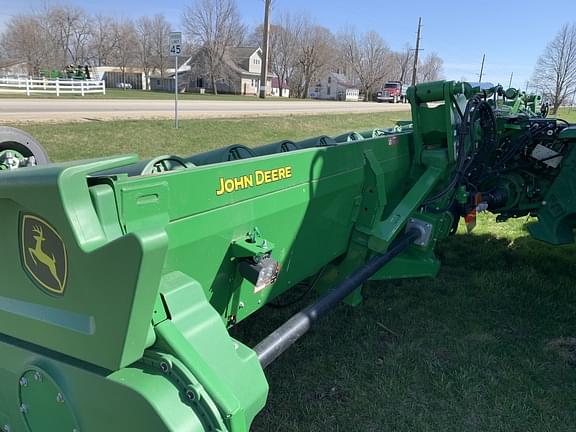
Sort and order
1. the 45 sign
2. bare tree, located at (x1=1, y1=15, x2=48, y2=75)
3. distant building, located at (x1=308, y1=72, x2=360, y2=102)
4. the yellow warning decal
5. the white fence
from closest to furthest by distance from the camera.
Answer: the yellow warning decal, the 45 sign, the white fence, bare tree, located at (x1=1, y1=15, x2=48, y2=75), distant building, located at (x1=308, y1=72, x2=360, y2=102)

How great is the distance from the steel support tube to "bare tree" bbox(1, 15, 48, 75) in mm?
56235

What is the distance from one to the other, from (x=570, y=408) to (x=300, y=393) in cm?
156

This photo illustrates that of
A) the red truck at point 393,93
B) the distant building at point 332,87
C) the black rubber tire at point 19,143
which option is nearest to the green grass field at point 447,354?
the black rubber tire at point 19,143

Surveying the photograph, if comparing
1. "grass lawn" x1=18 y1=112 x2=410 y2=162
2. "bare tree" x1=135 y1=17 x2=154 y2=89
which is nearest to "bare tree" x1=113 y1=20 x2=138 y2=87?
"bare tree" x1=135 y1=17 x2=154 y2=89

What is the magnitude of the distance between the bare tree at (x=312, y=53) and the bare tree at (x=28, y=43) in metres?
31.2

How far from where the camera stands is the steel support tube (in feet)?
6.61

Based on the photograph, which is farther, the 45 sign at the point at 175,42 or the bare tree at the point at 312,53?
the bare tree at the point at 312,53

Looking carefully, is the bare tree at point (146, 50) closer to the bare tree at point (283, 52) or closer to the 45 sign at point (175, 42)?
the bare tree at point (283, 52)

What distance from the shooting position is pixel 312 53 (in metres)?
65.9

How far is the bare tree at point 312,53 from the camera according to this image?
65.4 m

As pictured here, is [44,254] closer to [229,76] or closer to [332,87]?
[229,76]

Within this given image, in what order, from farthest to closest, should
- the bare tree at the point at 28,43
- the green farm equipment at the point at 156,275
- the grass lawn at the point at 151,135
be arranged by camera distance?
1. the bare tree at the point at 28,43
2. the grass lawn at the point at 151,135
3. the green farm equipment at the point at 156,275

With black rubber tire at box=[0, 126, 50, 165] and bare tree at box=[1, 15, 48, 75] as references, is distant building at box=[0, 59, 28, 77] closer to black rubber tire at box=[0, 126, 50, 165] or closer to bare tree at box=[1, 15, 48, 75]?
bare tree at box=[1, 15, 48, 75]

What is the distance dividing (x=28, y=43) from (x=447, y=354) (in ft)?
197
